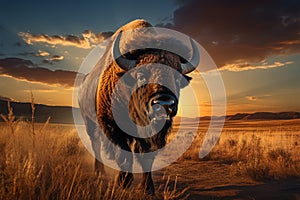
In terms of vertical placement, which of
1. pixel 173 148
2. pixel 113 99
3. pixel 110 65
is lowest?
pixel 173 148

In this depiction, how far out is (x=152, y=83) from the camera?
202 inches

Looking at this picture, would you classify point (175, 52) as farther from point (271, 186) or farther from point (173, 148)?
point (173, 148)

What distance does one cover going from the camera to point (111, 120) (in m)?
6.20

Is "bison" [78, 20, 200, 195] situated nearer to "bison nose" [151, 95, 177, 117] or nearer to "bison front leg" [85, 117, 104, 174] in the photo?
"bison nose" [151, 95, 177, 117]

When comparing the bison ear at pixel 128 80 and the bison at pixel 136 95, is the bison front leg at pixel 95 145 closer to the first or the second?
the bison at pixel 136 95

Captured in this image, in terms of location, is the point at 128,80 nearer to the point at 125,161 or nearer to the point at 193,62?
the point at 193,62

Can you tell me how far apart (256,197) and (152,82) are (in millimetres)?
3046

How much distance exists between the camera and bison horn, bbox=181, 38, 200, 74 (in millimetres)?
6359

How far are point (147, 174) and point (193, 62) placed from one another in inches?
96.9

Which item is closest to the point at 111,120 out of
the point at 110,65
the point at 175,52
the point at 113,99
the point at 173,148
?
the point at 113,99

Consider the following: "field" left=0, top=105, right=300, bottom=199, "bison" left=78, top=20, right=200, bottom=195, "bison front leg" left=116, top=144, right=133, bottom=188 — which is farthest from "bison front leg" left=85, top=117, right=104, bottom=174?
"bison front leg" left=116, top=144, right=133, bottom=188

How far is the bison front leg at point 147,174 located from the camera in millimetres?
5547

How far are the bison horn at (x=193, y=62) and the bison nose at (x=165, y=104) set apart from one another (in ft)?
5.56

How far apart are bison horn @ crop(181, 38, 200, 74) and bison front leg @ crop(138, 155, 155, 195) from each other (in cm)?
191
